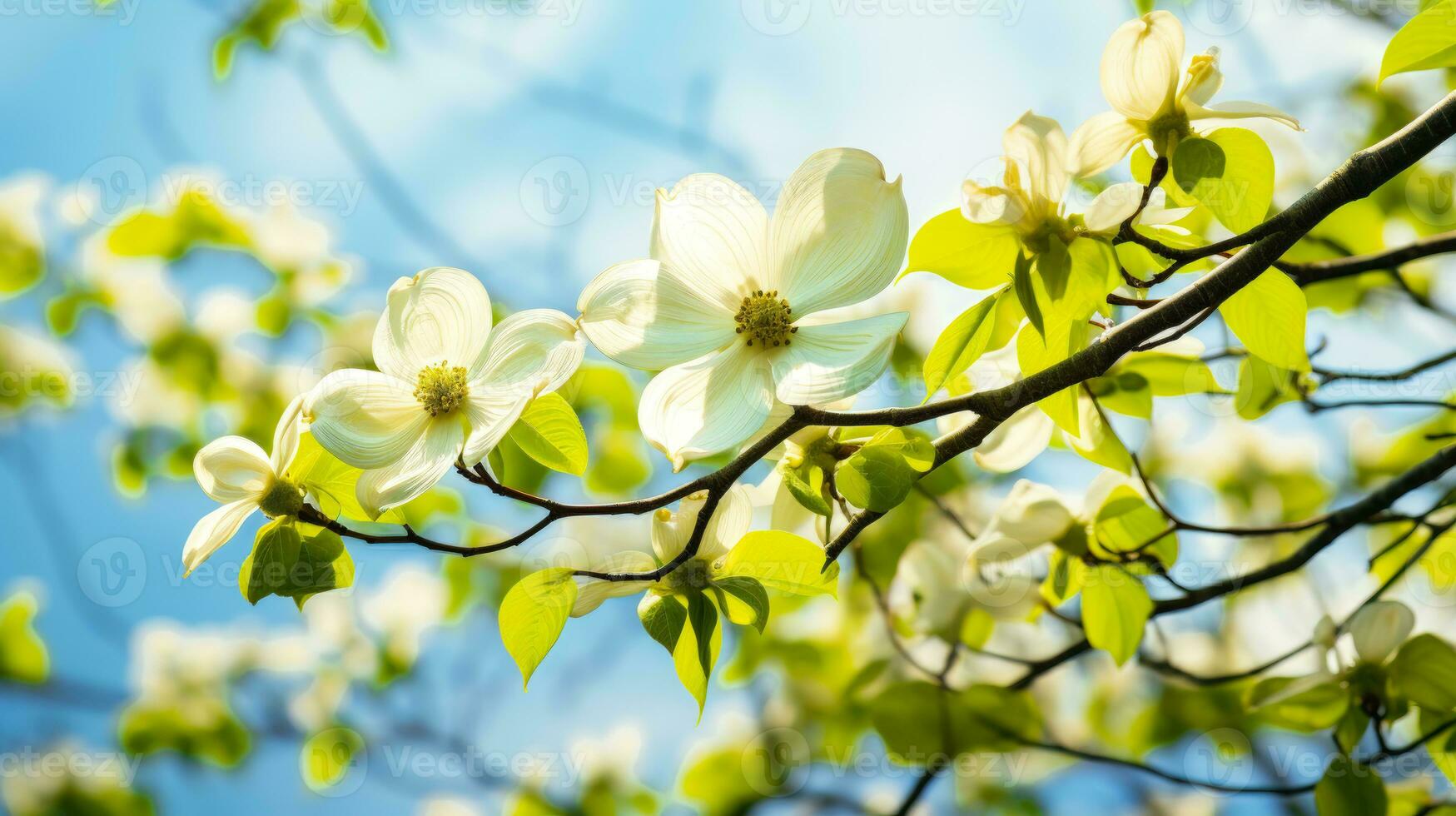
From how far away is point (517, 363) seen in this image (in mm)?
463

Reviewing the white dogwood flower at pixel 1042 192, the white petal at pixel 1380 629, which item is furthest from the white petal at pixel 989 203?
the white petal at pixel 1380 629

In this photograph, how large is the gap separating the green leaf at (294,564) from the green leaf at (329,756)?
1.05 metres

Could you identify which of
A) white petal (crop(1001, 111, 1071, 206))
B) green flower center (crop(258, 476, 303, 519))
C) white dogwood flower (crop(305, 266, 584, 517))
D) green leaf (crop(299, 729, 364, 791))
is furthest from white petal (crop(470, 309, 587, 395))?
green leaf (crop(299, 729, 364, 791))

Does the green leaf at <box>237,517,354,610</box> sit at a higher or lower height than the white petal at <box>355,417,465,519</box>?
lower

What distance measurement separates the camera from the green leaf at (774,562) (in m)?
0.48

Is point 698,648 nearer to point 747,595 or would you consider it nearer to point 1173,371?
point 747,595

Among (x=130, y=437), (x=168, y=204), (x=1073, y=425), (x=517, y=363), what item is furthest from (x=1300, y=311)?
(x=130, y=437)

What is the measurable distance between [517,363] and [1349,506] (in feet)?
1.84

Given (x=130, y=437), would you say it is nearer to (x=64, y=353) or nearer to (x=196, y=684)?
(x=64, y=353)

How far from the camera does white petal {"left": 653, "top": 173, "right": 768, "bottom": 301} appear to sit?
18.6 inches

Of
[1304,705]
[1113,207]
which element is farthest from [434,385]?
[1304,705]

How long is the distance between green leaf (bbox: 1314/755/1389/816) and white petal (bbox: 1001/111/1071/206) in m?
0.47

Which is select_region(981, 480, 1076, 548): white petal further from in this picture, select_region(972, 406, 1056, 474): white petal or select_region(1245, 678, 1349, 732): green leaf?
select_region(1245, 678, 1349, 732): green leaf

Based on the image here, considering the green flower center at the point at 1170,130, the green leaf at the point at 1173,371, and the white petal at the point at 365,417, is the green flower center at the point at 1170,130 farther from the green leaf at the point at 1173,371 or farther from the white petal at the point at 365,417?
the white petal at the point at 365,417
